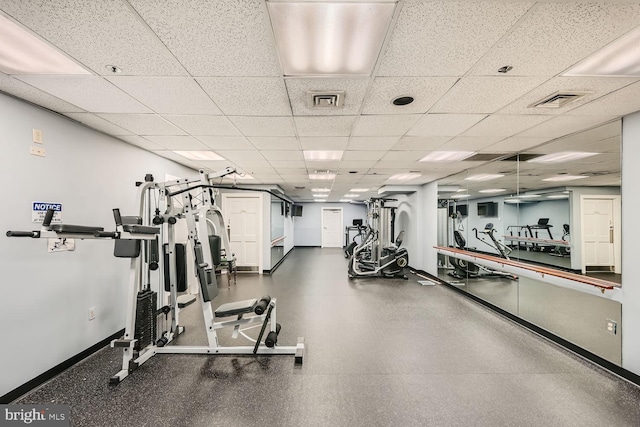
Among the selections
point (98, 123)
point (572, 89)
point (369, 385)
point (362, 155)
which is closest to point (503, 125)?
point (572, 89)

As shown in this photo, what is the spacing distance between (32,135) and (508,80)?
395 cm

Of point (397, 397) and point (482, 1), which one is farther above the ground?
point (482, 1)

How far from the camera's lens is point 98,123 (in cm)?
259

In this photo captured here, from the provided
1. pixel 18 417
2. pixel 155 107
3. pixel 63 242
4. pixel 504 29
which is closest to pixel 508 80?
pixel 504 29

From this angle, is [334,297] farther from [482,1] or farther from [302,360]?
[482,1]

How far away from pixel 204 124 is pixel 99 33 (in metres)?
1.26

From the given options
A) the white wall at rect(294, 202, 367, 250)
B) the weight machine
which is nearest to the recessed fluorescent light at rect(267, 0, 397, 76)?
the weight machine

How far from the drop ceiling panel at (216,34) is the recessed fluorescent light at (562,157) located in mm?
3946

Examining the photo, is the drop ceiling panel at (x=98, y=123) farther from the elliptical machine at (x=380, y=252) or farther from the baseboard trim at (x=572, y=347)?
the baseboard trim at (x=572, y=347)

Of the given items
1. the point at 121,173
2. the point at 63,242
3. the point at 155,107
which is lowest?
the point at 63,242

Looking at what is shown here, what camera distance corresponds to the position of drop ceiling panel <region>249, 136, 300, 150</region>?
301cm

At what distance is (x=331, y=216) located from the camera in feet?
42.5

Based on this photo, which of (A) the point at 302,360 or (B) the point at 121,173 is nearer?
(A) the point at 302,360

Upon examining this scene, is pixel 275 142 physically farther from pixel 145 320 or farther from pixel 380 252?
pixel 380 252
